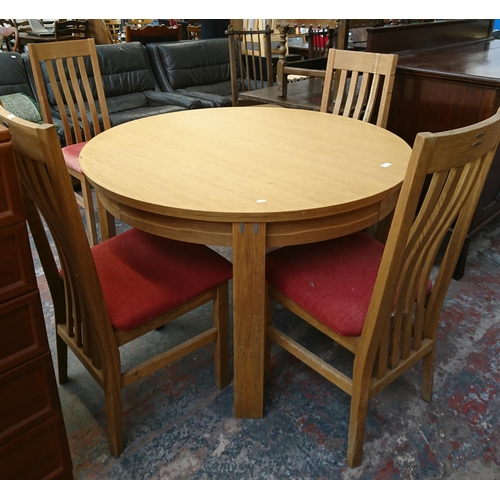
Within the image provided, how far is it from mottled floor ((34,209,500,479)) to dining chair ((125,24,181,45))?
464cm

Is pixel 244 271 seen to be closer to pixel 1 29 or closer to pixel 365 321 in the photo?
pixel 365 321

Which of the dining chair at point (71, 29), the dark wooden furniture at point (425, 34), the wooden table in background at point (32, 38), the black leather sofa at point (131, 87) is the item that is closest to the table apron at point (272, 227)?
the dark wooden furniture at point (425, 34)

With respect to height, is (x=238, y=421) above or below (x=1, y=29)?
below

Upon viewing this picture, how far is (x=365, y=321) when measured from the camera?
1196 millimetres

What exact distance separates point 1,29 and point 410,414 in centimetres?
699

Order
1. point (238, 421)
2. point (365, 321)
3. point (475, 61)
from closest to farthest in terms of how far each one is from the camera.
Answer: point (365, 321) < point (238, 421) < point (475, 61)

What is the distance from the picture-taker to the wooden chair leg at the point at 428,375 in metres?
1.55

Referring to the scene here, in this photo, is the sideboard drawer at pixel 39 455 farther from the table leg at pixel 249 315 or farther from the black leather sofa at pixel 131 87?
the black leather sofa at pixel 131 87

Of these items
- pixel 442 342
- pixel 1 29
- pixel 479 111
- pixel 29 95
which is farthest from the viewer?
pixel 1 29

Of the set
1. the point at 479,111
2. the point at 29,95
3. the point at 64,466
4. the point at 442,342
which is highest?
the point at 479,111

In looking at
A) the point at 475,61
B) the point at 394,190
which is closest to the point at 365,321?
the point at 394,190

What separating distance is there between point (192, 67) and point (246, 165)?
3663 millimetres

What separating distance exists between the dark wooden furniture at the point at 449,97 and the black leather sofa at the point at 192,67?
2311 millimetres

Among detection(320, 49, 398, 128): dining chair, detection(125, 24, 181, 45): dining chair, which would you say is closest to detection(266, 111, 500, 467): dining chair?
detection(320, 49, 398, 128): dining chair
